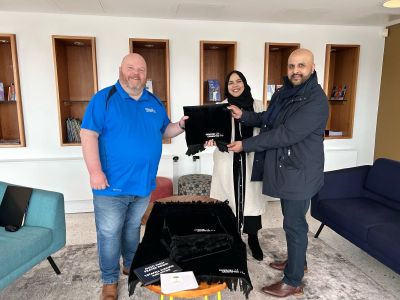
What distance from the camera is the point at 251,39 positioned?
12.3 ft

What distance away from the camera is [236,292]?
2039 millimetres

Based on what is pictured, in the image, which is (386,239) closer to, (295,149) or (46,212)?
(295,149)

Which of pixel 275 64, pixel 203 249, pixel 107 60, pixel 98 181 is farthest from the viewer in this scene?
pixel 275 64

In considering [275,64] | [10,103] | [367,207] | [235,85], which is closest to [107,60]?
[10,103]

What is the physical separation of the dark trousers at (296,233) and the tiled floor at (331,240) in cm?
74

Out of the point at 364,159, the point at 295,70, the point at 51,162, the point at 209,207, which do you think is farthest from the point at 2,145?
the point at 364,159

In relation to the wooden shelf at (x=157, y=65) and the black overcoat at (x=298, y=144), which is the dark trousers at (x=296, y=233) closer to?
the black overcoat at (x=298, y=144)

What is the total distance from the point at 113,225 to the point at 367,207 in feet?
6.65

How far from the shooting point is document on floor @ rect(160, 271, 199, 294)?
129cm

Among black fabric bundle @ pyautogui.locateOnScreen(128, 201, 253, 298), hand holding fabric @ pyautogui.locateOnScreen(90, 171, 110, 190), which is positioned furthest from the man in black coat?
Result: hand holding fabric @ pyautogui.locateOnScreen(90, 171, 110, 190)

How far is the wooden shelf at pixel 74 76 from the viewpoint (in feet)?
11.2

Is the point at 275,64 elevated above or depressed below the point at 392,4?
below

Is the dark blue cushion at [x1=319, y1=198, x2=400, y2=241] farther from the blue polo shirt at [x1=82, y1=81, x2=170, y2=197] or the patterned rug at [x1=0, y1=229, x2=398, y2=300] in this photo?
the blue polo shirt at [x1=82, y1=81, x2=170, y2=197]

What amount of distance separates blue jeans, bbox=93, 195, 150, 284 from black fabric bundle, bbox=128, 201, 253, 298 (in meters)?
0.18
